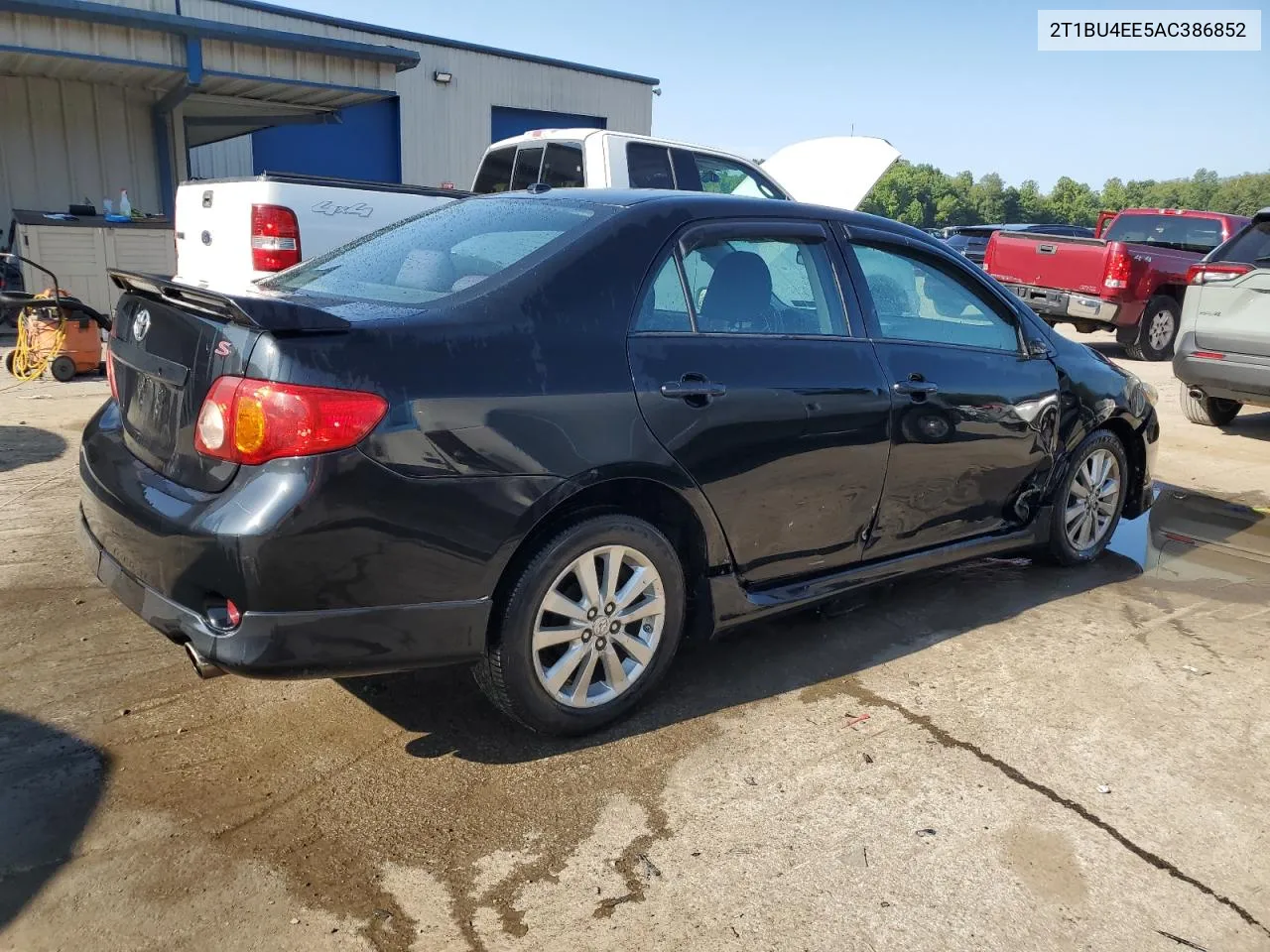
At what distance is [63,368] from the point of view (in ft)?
28.4

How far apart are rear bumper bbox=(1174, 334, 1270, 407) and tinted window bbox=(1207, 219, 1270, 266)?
2.19ft

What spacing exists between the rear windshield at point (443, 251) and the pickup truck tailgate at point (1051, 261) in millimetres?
11096

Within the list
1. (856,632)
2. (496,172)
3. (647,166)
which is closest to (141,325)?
(856,632)

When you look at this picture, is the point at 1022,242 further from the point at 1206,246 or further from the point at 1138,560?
the point at 1138,560

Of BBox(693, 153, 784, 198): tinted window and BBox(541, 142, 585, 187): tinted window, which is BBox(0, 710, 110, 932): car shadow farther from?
BBox(693, 153, 784, 198): tinted window

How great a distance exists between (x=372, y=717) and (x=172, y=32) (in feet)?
37.2

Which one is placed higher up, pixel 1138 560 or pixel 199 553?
pixel 199 553

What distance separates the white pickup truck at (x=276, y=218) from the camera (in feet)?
Answer: 23.3

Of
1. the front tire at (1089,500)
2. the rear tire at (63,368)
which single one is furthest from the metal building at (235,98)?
the front tire at (1089,500)

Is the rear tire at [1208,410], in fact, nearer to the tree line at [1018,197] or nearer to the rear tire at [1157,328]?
the rear tire at [1157,328]

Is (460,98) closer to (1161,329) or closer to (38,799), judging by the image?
(1161,329)

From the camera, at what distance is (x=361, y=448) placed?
2551 millimetres

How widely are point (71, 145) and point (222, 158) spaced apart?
3.95m

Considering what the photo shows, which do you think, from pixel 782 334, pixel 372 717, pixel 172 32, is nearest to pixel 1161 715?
pixel 782 334
